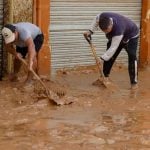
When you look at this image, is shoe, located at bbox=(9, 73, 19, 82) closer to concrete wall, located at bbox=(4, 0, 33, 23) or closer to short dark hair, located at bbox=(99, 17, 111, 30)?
concrete wall, located at bbox=(4, 0, 33, 23)

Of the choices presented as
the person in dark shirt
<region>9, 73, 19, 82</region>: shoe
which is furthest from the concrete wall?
the person in dark shirt

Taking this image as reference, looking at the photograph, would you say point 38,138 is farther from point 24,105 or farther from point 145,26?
point 145,26

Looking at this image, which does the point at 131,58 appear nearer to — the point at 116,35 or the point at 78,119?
the point at 116,35

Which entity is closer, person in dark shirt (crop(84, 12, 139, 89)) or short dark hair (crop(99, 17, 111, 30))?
short dark hair (crop(99, 17, 111, 30))

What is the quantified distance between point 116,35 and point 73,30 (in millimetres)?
2126

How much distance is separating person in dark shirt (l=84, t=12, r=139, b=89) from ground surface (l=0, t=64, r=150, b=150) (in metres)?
0.44

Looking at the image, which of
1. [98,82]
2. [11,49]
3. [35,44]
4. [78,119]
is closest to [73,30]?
[98,82]

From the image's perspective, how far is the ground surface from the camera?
6.48 meters

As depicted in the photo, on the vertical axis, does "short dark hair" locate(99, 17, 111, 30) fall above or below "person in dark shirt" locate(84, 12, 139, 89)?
above

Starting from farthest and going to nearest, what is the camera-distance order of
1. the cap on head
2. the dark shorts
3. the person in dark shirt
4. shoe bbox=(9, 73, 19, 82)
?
shoe bbox=(9, 73, 19, 82) < the dark shorts < the person in dark shirt < the cap on head

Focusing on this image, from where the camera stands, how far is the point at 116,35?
9.30 m

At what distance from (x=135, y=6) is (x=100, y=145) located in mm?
6444

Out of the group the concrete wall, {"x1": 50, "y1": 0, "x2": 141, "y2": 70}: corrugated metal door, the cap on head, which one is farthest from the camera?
{"x1": 50, "y1": 0, "x2": 141, "y2": 70}: corrugated metal door

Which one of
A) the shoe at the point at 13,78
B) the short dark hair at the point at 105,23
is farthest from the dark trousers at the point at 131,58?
the shoe at the point at 13,78
